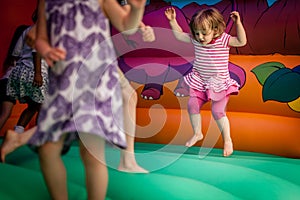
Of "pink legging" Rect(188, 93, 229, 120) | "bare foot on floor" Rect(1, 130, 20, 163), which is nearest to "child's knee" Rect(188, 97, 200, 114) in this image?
"pink legging" Rect(188, 93, 229, 120)

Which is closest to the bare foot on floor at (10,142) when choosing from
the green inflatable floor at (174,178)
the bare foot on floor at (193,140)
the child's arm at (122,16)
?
the green inflatable floor at (174,178)

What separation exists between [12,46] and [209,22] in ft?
1.46

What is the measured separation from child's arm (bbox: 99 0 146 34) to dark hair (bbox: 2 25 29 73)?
1.65ft

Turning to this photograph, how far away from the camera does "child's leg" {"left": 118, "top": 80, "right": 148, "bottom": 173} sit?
599 mm

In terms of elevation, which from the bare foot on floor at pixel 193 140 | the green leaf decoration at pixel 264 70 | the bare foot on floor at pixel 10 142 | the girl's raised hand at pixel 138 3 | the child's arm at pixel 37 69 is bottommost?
the bare foot on floor at pixel 193 140

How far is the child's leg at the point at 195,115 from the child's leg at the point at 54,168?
1.76 feet

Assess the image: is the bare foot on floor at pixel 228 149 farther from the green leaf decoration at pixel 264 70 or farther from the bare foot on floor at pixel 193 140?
the green leaf decoration at pixel 264 70

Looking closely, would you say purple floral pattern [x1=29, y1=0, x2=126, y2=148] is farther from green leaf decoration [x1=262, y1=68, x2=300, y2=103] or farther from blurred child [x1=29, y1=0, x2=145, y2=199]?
green leaf decoration [x1=262, y1=68, x2=300, y2=103]

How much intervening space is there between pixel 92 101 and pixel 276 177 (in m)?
0.43

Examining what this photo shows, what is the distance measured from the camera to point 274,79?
3.50 ft

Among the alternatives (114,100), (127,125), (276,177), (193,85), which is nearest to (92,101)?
(114,100)

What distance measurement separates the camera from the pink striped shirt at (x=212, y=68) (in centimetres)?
103

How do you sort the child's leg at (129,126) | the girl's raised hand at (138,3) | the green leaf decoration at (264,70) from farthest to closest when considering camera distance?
the green leaf decoration at (264,70) < the child's leg at (129,126) < the girl's raised hand at (138,3)

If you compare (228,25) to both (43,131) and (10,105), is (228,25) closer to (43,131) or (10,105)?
(10,105)
